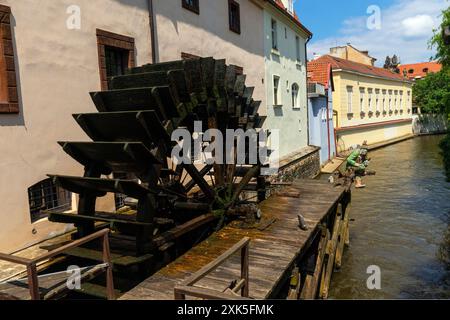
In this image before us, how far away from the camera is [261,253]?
196 inches

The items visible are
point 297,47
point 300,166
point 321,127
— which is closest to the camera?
point 300,166

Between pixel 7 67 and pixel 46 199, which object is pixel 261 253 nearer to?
pixel 46 199

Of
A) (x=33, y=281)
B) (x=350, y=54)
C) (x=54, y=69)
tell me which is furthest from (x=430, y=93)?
(x=33, y=281)

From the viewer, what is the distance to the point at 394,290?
7547 mm

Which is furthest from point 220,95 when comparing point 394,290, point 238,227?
point 394,290

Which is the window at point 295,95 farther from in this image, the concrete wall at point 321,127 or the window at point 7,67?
the window at point 7,67

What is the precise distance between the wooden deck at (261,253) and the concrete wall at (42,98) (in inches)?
99.6

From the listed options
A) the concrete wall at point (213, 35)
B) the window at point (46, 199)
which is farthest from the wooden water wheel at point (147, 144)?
the concrete wall at point (213, 35)

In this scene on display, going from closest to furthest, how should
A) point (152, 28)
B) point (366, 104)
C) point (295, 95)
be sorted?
point (152, 28) < point (295, 95) < point (366, 104)

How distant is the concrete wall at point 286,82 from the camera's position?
1484 centimetres

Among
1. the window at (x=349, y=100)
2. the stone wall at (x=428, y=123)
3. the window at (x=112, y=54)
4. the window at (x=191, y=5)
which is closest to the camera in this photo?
the window at (x=112, y=54)

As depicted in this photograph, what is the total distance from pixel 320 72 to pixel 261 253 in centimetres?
1946

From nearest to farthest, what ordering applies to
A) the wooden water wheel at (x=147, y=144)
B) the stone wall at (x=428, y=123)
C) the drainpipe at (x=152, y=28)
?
1. the wooden water wheel at (x=147, y=144)
2. the drainpipe at (x=152, y=28)
3. the stone wall at (x=428, y=123)

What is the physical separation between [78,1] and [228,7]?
6.02 meters
